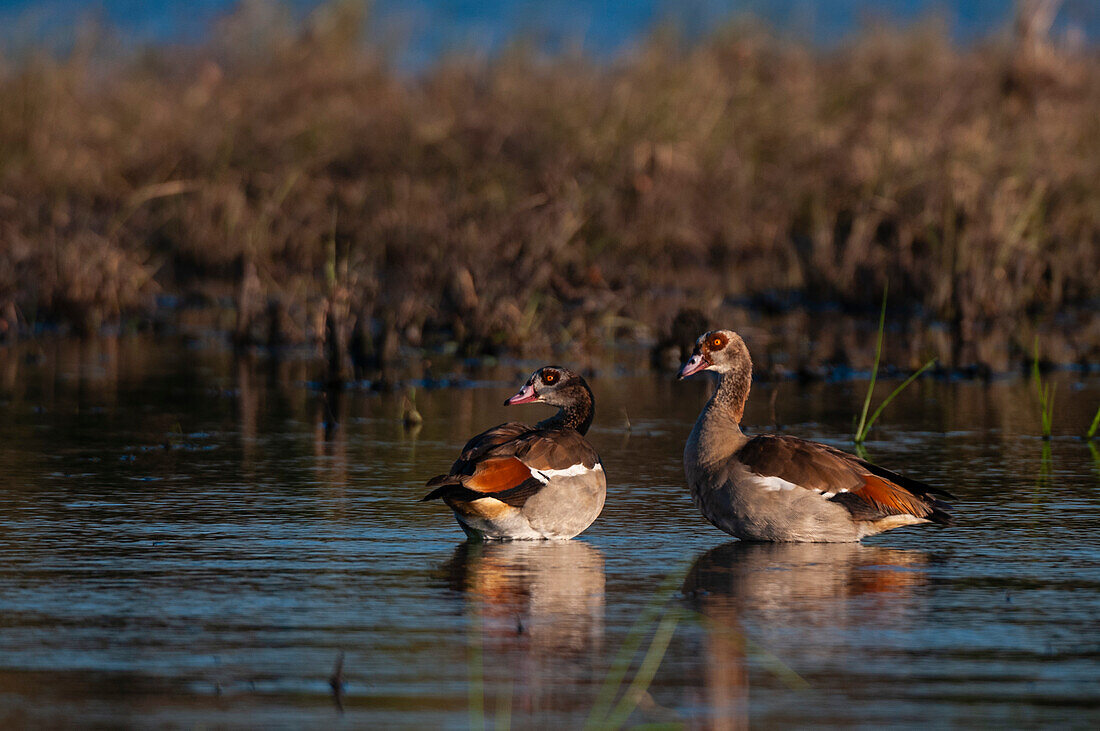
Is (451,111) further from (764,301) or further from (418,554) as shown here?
(418,554)

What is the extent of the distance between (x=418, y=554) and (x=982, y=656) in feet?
9.08

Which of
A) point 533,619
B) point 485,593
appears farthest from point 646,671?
point 485,593

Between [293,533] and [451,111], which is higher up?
[451,111]

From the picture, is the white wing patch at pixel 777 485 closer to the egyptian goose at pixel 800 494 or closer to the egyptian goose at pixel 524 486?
the egyptian goose at pixel 800 494

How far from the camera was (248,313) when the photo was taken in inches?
662

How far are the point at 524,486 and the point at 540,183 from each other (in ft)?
44.8

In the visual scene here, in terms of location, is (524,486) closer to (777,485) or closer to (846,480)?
(777,485)

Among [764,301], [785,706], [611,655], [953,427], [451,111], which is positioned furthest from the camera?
[451,111]

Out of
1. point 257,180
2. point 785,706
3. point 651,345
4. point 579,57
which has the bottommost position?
point 785,706

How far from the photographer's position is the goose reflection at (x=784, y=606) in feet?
19.1

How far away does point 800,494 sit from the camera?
8328 mm

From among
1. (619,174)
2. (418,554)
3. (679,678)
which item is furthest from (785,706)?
(619,174)

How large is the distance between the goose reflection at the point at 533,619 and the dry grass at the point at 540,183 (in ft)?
27.1

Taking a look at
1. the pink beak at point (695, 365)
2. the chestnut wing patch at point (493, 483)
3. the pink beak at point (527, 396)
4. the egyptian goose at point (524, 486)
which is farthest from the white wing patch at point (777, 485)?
the pink beak at point (527, 396)
